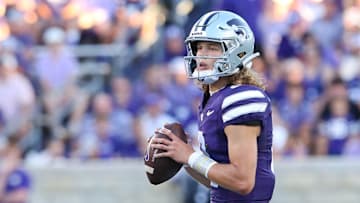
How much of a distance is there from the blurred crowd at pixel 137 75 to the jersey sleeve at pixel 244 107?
4.88 m

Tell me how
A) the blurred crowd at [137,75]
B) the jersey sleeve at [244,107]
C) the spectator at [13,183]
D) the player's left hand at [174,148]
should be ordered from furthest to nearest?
the blurred crowd at [137,75], the spectator at [13,183], the player's left hand at [174,148], the jersey sleeve at [244,107]

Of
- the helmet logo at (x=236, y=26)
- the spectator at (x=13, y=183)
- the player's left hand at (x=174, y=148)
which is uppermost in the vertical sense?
the helmet logo at (x=236, y=26)

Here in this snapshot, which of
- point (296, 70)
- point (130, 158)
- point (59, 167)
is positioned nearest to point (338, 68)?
point (296, 70)

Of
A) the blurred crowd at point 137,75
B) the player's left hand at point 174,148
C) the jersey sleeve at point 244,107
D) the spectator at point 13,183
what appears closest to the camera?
the jersey sleeve at point 244,107

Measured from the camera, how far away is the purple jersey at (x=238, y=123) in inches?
172

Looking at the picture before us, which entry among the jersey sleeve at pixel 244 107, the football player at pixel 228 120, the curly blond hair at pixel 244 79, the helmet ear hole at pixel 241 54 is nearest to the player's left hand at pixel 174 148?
the football player at pixel 228 120

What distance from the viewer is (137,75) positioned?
10.4 metres

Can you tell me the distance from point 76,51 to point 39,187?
1608mm

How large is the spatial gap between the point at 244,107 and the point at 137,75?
6105mm

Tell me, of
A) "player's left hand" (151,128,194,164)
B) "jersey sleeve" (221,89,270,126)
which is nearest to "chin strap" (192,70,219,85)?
"jersey sleeve" (221,89,270,126)

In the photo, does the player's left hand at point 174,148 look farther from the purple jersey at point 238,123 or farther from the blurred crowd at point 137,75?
the blurred crowd at point 137,75

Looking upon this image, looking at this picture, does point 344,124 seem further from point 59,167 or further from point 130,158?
point 59,167

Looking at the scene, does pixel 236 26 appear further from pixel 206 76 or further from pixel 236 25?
pixel 206 76

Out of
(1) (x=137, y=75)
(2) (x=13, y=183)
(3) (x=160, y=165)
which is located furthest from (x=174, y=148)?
(1) (x=137, y=75)
